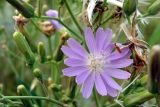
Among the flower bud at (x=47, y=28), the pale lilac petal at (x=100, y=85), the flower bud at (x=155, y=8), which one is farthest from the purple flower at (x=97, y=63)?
the flower bud at (x=47, y=28)

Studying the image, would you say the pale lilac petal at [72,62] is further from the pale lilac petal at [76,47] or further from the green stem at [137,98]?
the green stem at [137,98]

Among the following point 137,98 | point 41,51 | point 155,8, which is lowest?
point 137,98

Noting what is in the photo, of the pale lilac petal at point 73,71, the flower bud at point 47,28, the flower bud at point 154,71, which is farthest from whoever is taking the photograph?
the flower bud at point 47,28

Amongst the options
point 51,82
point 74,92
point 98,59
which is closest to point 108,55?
point 98,59

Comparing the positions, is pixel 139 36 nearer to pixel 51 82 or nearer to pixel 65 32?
pixel 65 32

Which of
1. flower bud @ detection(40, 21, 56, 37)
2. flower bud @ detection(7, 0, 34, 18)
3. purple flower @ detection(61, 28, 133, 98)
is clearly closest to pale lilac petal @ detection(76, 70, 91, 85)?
purple flower @ detection(61, 28, 133, 98)

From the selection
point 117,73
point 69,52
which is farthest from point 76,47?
point 117,73

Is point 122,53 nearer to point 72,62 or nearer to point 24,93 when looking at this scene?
point 72,62
